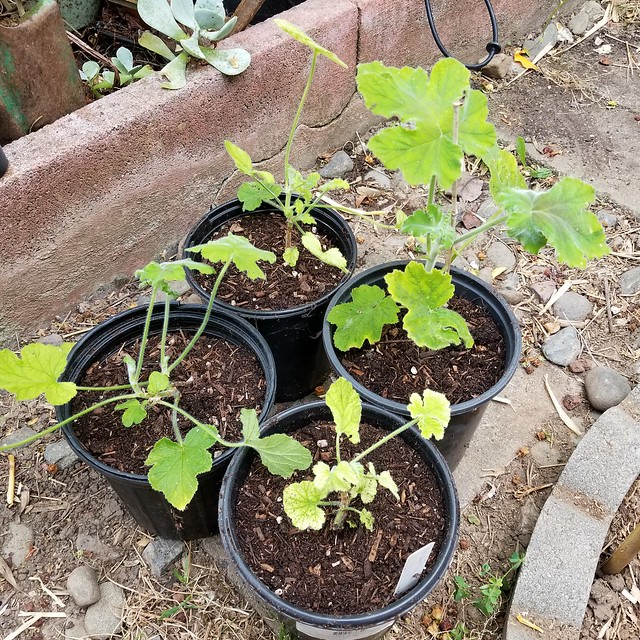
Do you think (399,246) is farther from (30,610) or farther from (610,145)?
(30,610)

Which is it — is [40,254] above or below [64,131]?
below

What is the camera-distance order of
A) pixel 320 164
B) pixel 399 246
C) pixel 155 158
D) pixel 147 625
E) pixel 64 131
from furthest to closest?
pixel 320 164, pixel 399 246, pixel 155 158, pixel 64 131, pixel 147 625

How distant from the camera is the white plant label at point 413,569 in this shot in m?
1.19

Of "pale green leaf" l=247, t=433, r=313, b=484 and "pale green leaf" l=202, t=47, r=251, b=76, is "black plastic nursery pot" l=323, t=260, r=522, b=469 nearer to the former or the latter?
"pale green leaf" l=247, t=433, r=313, b=484

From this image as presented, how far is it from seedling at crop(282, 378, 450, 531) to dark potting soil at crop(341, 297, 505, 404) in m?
0.32

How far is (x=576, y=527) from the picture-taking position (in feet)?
5.55

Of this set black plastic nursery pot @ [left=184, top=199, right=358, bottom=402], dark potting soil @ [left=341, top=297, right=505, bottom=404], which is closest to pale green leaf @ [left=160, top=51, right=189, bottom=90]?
black plastic nursery pot @ [left=184, top=199, right=358, bottom=402]

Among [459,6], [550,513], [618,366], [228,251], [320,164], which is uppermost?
[228,251]

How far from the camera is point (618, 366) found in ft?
7.15

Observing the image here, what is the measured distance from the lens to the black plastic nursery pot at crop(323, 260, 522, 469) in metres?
1.52

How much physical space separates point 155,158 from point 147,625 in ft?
4.65

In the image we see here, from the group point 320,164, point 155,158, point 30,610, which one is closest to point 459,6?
point 320,164

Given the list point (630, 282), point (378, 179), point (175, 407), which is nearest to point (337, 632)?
point (175, 407)

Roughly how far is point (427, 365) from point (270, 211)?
0.75 m
